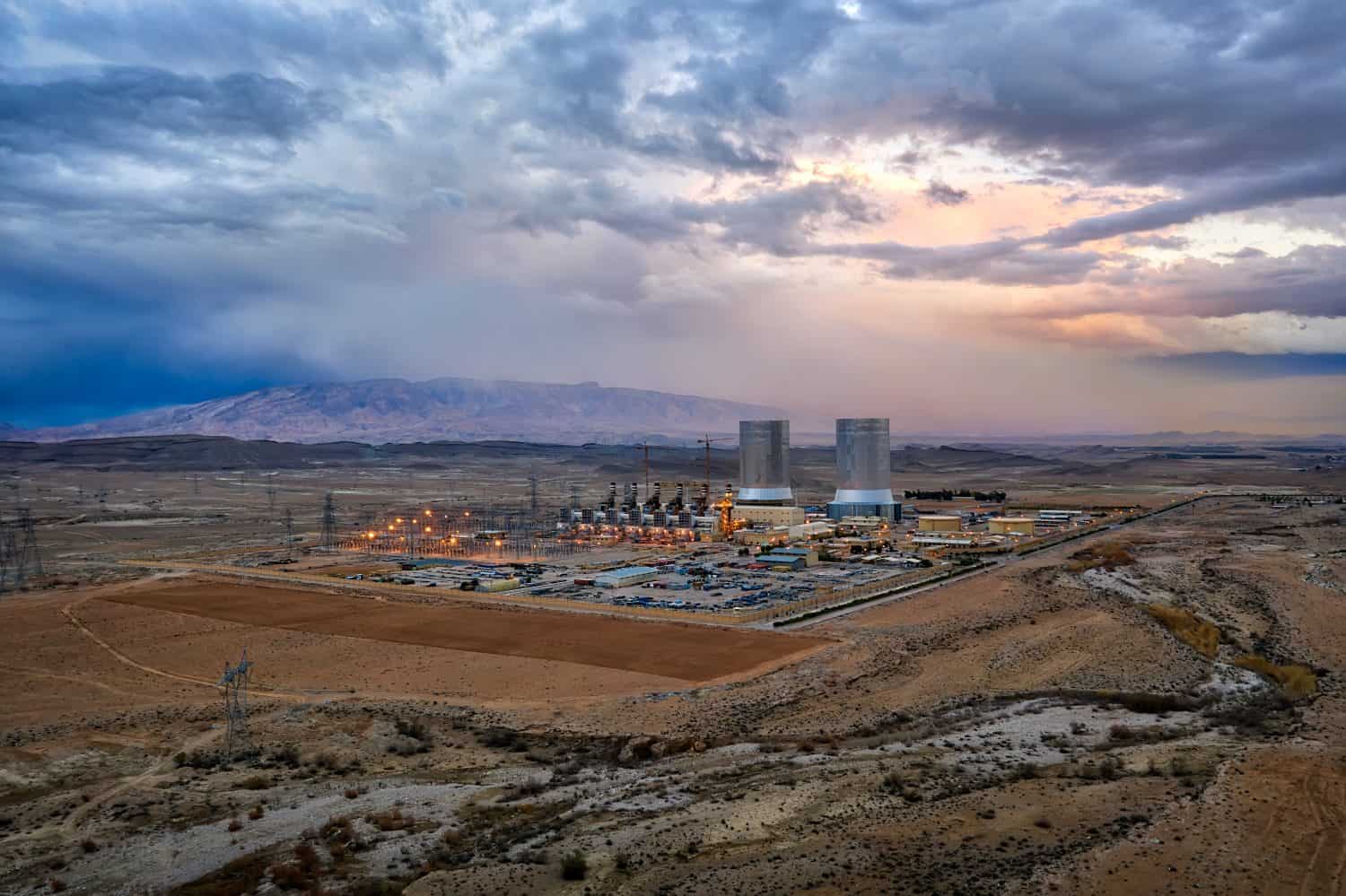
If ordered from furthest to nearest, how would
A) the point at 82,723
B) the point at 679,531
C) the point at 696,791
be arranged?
the point at 679,531 → the point at 82,723 → the point at 696,791

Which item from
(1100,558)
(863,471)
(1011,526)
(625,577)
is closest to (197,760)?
(625,577)

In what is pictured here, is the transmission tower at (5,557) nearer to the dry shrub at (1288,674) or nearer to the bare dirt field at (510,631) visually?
the bare dirt field at (510,631)

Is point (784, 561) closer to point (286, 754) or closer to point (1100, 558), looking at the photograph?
point (1100, 558)

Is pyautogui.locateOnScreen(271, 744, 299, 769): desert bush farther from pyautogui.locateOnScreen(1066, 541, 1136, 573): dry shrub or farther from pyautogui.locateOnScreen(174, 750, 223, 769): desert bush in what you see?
pyautogui.locateOnScreen(1066, 541, 1136, 573): dry shrub

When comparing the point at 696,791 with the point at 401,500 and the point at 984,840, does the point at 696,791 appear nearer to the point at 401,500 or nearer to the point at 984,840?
the point at 984,840

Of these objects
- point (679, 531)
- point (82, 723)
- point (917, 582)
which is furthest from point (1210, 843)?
point (679, 531)

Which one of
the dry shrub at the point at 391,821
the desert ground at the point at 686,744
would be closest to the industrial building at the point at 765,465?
the desert ground at the point at 686,744
